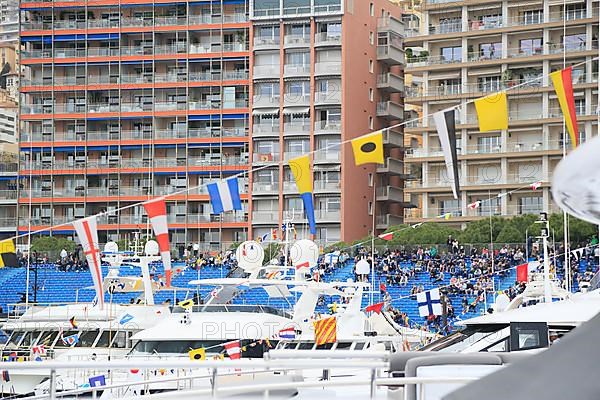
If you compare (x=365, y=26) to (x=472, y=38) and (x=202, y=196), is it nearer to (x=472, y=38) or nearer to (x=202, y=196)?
(x=472, y=38)

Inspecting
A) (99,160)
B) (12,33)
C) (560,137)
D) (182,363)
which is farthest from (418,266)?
(12,33)

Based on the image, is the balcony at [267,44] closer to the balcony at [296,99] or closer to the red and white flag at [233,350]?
the balcony at [296,99]

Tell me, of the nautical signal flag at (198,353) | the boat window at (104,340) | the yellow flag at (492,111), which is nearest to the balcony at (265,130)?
the boat window at (104,340)

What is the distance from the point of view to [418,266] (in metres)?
44.6

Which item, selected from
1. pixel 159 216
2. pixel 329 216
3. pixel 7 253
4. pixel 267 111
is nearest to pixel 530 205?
pixel 329 216

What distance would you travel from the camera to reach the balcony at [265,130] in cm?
5978

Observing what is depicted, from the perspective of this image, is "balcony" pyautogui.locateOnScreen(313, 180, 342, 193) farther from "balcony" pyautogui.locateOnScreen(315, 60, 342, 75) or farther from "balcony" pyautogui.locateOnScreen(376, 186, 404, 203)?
"balcony" pyautogui.locateOnScreen(315, 60, 342, 75)

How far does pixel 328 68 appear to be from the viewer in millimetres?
58719

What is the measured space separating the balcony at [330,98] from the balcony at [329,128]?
0.96 metres

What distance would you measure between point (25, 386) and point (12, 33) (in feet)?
238

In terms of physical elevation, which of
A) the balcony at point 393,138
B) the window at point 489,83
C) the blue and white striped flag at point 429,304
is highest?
the window at point 489,83

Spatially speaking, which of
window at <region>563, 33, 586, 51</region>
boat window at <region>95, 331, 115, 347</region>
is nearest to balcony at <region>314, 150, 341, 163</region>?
window at <region>563, 33, 586, 51</region>

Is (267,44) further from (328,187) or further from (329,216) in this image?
(329,216)

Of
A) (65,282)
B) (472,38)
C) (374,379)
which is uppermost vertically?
(472,38)
